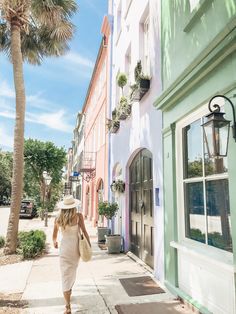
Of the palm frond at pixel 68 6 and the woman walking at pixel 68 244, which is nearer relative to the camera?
the woman walking at pixel 68 244

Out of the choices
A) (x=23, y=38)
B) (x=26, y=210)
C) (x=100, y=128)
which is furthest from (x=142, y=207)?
(x=26, y=210)

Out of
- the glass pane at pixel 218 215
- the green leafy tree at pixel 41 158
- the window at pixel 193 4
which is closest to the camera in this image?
the glass pane at pixel 218 215

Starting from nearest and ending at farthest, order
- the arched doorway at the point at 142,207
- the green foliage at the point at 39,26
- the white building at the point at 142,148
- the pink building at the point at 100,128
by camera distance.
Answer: the white building at the point at 142,148
the arched doorway at the point at 142,207
the green foliage at the point at 39,26
the pink building at the point at 100,128

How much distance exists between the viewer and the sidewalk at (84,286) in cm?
467

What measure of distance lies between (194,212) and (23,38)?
947 cm

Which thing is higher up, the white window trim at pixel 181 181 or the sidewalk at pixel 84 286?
the white window trim at pixel 181 181

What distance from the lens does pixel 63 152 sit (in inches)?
1205

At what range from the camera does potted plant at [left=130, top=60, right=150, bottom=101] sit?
7.24 metres

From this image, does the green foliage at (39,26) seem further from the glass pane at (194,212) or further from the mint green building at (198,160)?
the glass pane at (194,212)

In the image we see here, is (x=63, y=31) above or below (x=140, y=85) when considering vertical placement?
above

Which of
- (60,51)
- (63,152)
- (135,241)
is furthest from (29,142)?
(135,241)

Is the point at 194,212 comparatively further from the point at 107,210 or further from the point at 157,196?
the point at 107,210

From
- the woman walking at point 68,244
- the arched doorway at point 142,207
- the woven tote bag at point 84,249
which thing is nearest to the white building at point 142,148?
the arched doorway at point 142,207

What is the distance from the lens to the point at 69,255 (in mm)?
4449
